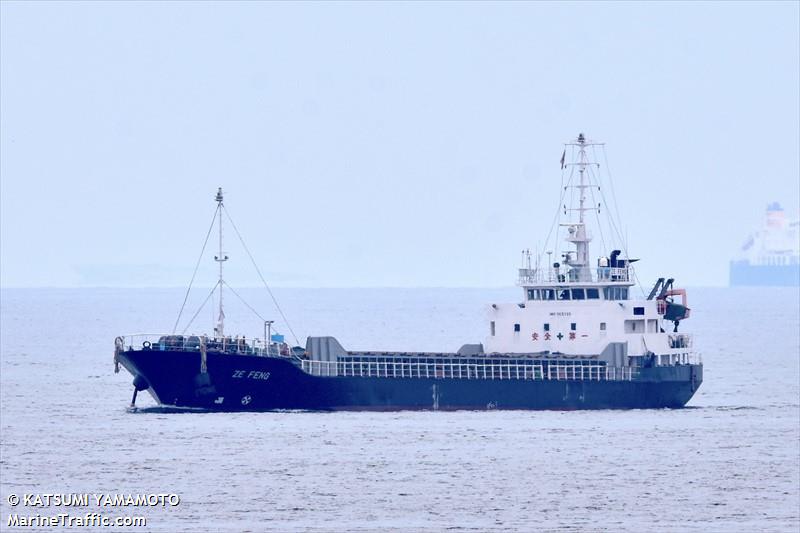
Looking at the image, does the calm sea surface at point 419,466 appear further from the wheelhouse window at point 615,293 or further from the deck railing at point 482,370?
the wheelhouse window at point 615,293

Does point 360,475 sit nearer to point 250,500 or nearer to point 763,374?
point 250,500

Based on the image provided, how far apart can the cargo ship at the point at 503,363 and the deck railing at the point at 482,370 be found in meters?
0.04

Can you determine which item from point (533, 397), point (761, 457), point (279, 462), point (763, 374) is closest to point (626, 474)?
point (761, 457)

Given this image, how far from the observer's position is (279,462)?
210 feet

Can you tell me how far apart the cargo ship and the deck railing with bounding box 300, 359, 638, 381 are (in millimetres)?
44

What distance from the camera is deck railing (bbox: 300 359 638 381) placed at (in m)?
80.4

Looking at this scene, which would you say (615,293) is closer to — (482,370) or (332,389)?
(482,370)

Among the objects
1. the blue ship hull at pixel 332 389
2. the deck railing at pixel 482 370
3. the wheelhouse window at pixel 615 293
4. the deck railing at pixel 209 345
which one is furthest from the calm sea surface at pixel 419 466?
the wheelhouse window at pixel 615 293

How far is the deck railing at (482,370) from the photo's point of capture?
264 feet

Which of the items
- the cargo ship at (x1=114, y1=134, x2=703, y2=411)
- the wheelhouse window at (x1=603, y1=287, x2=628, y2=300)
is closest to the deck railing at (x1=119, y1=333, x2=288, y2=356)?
the cargo ship at (x1=114, y1=134, x2=703, y2=411)

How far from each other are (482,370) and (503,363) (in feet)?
3.21

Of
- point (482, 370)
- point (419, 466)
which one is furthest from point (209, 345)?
point (419, 466)

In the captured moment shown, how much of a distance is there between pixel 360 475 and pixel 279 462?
12.5ft

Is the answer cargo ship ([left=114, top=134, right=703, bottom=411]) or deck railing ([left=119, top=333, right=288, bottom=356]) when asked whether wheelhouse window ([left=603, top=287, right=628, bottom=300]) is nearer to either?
cargo ship ([left=114, top=134, right=703, bottom=411])
